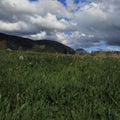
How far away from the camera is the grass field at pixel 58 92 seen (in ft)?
20.2

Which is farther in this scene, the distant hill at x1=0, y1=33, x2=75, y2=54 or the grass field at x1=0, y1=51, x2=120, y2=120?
the distant hill at x1=0, y1=33, x2=75, y2=54

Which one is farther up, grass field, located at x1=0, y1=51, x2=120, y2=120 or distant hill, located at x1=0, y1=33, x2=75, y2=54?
distant hill, located at x1=0, y1=33, x2=75, y2=54

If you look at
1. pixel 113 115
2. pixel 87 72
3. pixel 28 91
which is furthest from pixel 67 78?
pixel 113 115

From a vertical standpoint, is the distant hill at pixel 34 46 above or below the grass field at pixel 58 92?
above

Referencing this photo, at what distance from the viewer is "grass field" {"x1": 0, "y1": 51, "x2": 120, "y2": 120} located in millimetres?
6160

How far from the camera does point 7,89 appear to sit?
6.94 meters

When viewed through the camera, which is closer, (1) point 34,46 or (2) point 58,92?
(2) point 58,92

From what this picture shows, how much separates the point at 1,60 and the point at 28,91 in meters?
3.08

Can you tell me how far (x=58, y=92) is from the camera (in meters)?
7.34

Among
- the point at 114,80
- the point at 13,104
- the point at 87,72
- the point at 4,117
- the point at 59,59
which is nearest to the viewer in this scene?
the point at 4,117

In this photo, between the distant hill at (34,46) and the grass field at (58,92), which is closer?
the grass field at (58,92)

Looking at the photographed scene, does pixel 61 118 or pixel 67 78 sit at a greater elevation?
pixel 67 78

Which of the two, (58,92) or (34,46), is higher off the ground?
(34,46)

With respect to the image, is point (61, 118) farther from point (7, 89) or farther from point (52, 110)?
point (7, 89)
